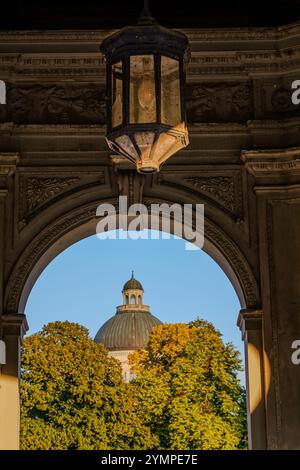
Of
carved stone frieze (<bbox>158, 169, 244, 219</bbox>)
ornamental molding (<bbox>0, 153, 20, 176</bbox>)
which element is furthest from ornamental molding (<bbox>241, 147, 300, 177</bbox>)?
ornamental molding (<bbox>0, 153, 20, 176</bbox>)

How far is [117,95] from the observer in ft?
25.9

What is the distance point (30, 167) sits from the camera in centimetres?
1138

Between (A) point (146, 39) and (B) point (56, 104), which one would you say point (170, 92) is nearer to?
(A) point (146, 39)

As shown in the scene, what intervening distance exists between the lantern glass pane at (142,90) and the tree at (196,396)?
28.0 metres

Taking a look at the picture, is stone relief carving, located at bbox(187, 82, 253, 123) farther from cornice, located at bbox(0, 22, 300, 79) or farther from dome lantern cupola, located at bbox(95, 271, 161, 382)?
dome lantern cupola, located at bbox(95, 271, 161, 382)

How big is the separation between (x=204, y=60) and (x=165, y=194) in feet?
4.43

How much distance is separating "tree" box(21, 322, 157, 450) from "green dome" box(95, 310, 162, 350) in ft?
113

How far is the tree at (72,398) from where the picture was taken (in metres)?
33.9

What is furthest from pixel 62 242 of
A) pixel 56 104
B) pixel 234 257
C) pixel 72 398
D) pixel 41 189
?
pixel 72 398

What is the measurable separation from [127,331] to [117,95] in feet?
215

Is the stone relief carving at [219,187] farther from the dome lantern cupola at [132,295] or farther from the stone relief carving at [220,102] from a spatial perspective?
the dome lantern cupola at [132,295]

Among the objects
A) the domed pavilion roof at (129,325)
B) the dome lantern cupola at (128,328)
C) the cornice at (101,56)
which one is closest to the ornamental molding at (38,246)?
the cornice at (101,56)
